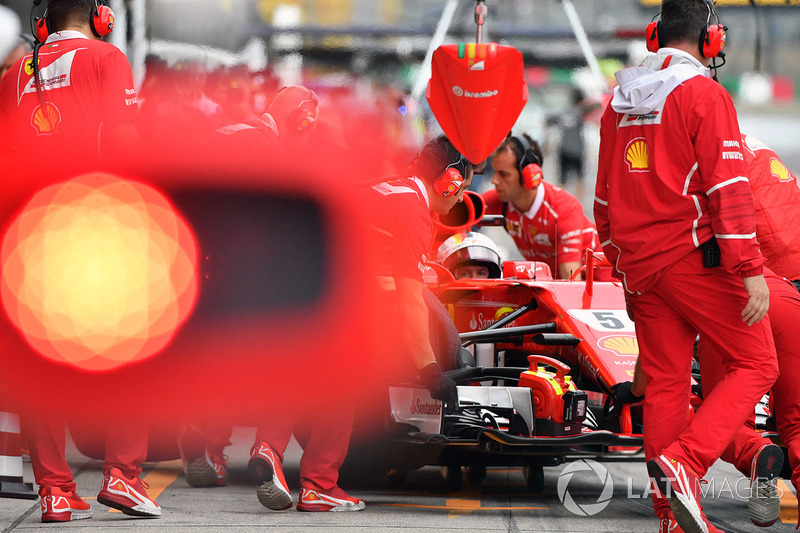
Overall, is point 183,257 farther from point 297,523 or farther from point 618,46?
point 618,46

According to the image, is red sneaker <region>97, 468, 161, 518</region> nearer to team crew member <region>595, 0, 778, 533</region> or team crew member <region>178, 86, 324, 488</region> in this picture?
team crew member <region>178, 86, 324, 488</region>

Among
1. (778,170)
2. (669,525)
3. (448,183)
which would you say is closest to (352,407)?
(448,183)

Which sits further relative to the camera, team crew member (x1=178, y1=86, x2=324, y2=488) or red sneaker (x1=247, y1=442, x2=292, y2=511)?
team crew member (x1=178, y1=86, x2=324, y2=488)

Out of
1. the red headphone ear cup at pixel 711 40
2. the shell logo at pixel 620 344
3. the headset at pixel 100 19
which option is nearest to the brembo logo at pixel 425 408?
the shell logo at pixel 620 344

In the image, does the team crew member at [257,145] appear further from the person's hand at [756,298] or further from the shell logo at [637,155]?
the person's hand at [756,298]

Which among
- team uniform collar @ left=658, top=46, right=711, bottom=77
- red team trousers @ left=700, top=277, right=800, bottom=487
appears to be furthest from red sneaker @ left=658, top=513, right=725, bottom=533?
team uniform collar @ left=658, top=46, right=711, bottom=77

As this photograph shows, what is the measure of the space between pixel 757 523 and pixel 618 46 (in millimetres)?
17217

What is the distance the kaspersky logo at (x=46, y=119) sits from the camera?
4262 millimetres

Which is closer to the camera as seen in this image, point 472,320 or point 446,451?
point 446,451

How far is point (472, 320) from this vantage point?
5.77 meters

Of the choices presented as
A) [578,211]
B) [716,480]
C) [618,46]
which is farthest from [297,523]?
[618,46]

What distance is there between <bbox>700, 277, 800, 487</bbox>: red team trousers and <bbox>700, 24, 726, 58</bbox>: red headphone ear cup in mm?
837

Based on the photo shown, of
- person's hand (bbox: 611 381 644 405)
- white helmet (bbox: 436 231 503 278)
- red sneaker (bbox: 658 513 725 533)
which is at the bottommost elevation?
red sneaker (bbox: 658 513 725 533)

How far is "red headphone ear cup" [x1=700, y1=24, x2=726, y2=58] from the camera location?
4012mm
